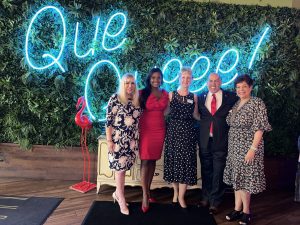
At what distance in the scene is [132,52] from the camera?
416 cm

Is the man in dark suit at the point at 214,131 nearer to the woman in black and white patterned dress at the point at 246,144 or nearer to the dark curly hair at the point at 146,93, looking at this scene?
the woman in black and white patterned dress at the point at 246,144

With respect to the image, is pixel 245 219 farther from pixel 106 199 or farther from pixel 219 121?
pixel 106 199

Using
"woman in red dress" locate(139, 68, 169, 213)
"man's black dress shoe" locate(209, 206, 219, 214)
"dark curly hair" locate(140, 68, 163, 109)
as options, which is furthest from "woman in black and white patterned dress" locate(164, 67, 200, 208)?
"man's black dress shoe" locate(209, 206, 219, 214)

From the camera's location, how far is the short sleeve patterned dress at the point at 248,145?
3.04 meters

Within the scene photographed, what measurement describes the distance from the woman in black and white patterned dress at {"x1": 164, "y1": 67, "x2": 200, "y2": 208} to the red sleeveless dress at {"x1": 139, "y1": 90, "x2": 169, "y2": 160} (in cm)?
14

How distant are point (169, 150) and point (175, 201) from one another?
0.67m

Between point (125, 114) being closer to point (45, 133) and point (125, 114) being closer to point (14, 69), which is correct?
point (45, 133)

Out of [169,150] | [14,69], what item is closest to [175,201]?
[169,150]

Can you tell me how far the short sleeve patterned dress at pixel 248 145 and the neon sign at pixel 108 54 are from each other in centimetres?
116

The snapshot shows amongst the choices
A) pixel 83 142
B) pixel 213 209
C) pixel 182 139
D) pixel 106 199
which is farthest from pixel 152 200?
pixel 83 142

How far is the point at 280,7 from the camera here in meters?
4.23

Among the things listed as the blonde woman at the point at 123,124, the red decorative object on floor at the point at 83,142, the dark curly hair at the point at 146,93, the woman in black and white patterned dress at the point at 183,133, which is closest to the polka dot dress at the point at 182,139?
the woman in black and white patterned dress at the point at 183,133

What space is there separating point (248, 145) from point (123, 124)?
131cm

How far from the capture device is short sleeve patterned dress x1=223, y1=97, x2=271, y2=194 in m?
3.04
